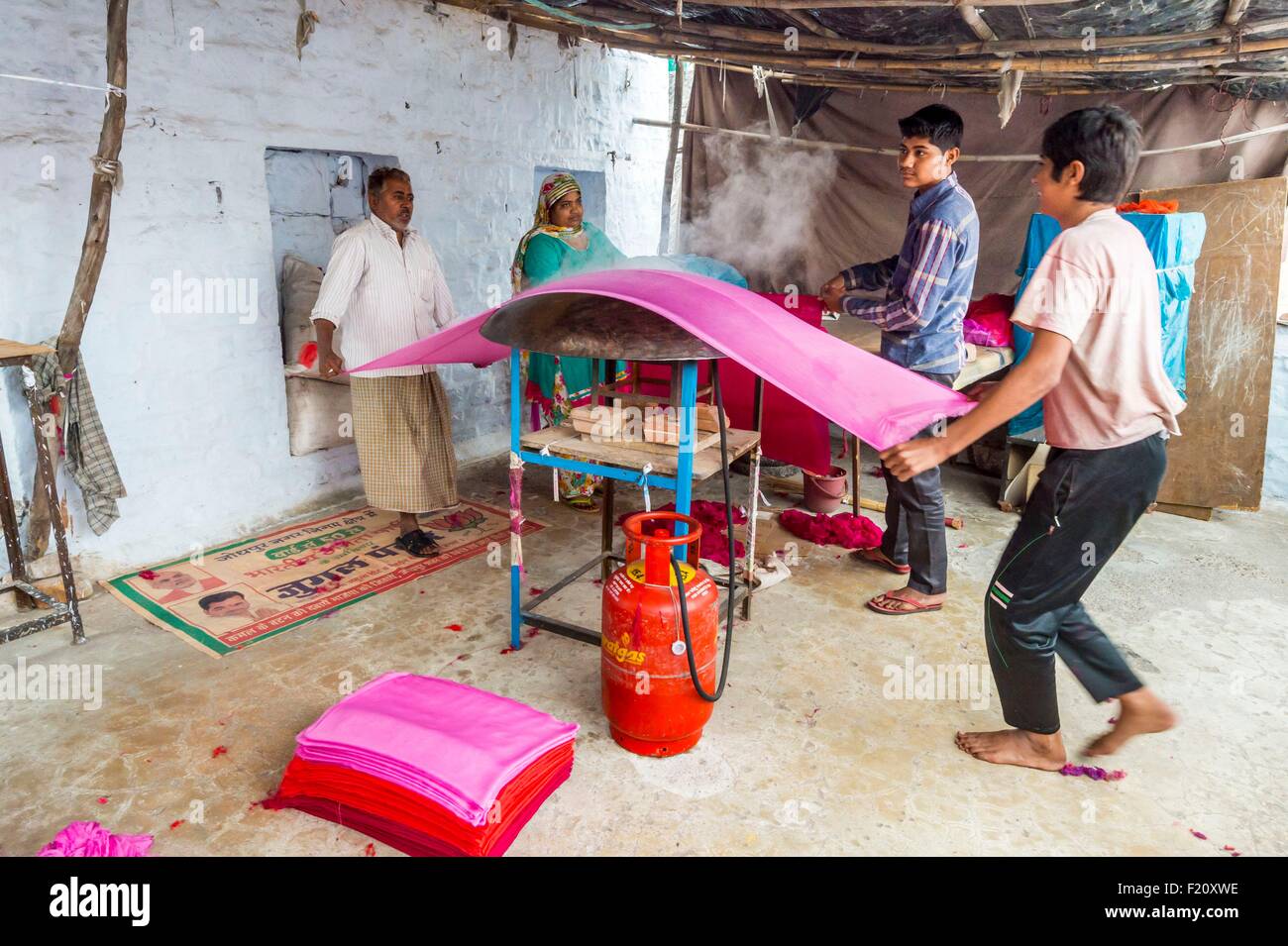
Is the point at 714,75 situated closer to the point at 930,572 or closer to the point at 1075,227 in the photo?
the point at 930,572

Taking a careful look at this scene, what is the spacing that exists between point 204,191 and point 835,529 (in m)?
3.85

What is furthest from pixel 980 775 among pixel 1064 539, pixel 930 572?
pixel 930 572

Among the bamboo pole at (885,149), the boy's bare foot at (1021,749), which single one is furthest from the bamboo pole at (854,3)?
the boy's bare foot at (1021,749)

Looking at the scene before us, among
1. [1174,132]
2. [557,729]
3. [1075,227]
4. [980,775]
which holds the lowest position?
[980,775]

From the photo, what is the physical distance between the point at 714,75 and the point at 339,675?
5722mm

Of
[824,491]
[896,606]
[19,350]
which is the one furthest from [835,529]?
[19,350]

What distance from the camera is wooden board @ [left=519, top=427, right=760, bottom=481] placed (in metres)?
3.09

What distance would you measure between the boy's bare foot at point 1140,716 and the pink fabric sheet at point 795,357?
1.17 m

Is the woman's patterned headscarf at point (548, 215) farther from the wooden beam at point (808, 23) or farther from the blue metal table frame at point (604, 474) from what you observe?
the blue metal table frame at point (604, 474)

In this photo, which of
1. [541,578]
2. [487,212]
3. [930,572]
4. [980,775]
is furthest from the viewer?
[487,212]

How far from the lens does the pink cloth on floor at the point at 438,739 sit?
2379 mm

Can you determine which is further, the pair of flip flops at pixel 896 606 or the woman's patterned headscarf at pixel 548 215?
the woman's patterned headscarf at pixel 548 215

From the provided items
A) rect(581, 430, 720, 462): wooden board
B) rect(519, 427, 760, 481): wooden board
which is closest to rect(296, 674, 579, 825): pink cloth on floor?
rect(519, 427, 760, 481): wooden board

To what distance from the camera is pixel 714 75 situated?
690 cm
